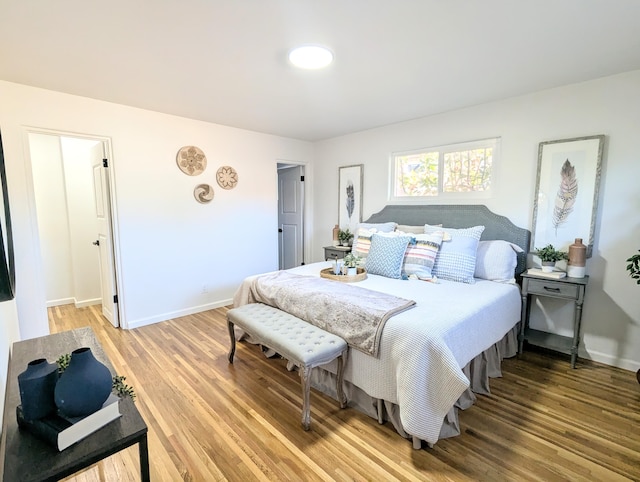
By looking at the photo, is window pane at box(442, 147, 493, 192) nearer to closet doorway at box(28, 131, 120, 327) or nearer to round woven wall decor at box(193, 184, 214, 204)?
round woven wall decor at box(193, 184, 214, 204)

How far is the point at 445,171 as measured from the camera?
3.55 meters

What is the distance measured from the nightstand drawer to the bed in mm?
140

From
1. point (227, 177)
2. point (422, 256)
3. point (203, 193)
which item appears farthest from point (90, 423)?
point (227, 177)

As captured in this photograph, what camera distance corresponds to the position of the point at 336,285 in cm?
261

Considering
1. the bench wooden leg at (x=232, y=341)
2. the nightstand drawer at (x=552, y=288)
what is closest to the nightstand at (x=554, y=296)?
the nightstand drawer at (x=552, y=288)

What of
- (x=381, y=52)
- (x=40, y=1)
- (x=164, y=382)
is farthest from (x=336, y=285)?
(x=40, y=1)

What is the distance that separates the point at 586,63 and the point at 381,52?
1562mm

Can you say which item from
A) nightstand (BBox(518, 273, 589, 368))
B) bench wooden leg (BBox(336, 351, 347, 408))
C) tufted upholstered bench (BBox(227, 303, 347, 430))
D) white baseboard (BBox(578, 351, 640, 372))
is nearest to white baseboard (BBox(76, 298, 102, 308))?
tufted upholstered bench (BBox(227, 303, 347, 430))

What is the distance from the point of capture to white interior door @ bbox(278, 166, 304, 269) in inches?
205

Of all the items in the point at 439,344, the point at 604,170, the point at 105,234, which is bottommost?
the point at 439,344

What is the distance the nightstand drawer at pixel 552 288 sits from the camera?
251 centimetres

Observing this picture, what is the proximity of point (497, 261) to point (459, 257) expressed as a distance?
358 mm

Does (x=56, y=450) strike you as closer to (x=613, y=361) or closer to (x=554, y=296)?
(x=554, y=296)

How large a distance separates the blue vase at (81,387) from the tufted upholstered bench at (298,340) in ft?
3.59
